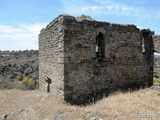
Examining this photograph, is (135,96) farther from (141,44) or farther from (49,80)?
(49,80)

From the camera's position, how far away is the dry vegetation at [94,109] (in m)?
6.53

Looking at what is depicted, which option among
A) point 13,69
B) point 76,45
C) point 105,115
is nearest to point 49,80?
point 76,45

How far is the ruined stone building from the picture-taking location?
341 inches

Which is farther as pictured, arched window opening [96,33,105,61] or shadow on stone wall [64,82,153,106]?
arched window opening [96,33,105,61]

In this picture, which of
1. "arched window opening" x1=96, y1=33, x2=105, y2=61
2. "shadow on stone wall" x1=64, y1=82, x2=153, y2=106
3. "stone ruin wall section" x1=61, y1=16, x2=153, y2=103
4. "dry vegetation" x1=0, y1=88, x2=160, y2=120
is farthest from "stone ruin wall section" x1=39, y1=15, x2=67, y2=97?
"arched window opening" x1=96, y1=33, x2=105, y2=61

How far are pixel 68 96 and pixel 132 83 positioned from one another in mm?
4075

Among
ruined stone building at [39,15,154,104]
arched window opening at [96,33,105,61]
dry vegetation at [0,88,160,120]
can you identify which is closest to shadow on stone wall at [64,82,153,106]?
ruined stone building at [39,15,154,104]

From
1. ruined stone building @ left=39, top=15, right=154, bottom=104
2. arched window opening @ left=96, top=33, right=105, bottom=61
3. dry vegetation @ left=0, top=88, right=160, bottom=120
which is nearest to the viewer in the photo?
dry vegetation @ left=0, top=88, right=160, bottom=120

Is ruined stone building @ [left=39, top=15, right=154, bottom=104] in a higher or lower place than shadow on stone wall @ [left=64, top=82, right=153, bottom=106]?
higher

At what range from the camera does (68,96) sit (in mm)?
8602

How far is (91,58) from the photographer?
9.30m

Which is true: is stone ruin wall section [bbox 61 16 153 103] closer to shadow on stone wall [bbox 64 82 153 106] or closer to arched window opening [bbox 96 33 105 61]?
shadow on stone wall [bbox 64 82 153 106]

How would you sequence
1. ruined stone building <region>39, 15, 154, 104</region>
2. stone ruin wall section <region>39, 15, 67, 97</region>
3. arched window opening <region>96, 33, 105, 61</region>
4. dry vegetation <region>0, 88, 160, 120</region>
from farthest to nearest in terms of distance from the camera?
1. arched window opening <region>96, 33, 105, 61</region>
2. stone ruin wall section <region>39, 15, 67, 97</region>
3. ruined stone building <region>39, 15, 154, 104</region>
4. dry vegetation <region>0, 88, 160, 120</region>

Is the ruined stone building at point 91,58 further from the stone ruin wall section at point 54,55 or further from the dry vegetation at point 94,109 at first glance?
the dry vegetation at point 94,109
